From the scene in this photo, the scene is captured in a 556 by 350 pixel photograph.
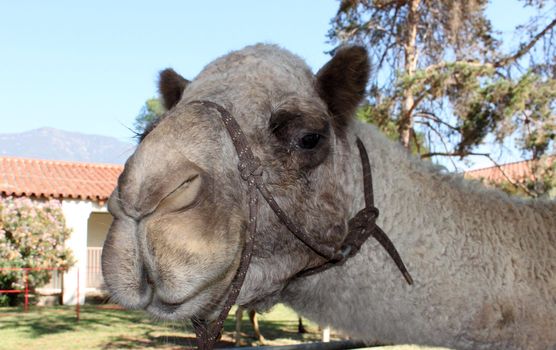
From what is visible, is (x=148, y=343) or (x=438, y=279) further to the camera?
(x=148, y=343)

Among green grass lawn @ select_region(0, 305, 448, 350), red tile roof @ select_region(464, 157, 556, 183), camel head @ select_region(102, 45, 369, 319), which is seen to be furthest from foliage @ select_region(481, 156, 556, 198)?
camel head @ select_region(102, 45, 369, 319)

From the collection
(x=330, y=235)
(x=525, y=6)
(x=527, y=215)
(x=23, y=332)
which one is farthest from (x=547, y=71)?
(x=23, y=332)

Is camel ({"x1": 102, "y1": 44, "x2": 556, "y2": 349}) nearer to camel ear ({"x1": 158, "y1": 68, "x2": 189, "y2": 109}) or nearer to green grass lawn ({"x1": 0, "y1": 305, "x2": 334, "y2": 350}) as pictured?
camel ear ({"x1": 158, "y1": 68, "x2": 189, "y2": 109})

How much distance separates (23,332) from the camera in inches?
562

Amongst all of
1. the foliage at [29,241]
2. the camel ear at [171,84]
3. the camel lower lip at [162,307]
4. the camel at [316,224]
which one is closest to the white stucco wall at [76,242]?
the foliage at [29,241]

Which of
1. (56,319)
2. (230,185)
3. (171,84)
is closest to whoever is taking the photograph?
(230,185)

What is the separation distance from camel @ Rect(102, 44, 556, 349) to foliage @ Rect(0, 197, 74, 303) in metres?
20.0

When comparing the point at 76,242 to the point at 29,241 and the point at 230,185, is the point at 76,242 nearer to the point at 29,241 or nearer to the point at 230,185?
the point at 29,241

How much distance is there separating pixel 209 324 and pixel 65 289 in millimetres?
23077

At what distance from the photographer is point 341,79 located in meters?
2.61

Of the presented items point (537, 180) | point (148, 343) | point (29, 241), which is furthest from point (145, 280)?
point (29, 241)

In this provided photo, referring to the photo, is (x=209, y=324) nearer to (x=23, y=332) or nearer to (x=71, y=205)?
(x=23, y=332)

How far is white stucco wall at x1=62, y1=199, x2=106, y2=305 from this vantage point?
75.9 feet

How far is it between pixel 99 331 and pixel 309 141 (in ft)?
47.0
